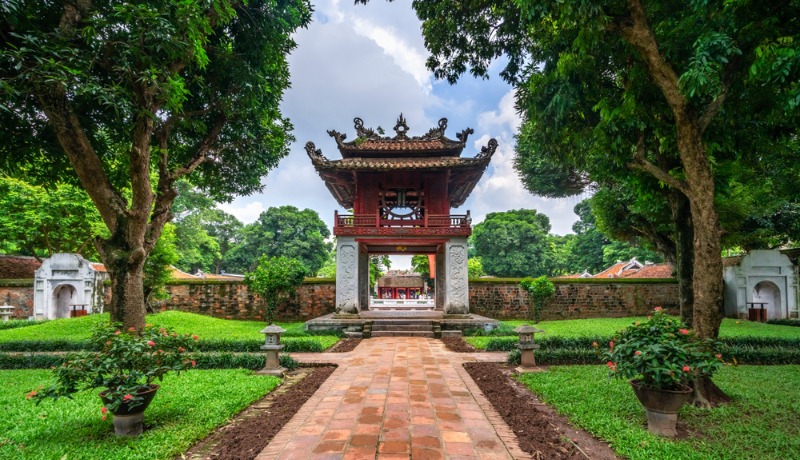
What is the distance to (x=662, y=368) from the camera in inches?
139

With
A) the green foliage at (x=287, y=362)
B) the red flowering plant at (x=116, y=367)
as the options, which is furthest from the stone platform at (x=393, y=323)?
the red flowering plant at (x=116, y=367)

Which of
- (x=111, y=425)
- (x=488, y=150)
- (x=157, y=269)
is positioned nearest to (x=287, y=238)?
(x=157, y=269)

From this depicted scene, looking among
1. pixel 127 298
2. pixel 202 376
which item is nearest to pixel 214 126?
pixel 127 298

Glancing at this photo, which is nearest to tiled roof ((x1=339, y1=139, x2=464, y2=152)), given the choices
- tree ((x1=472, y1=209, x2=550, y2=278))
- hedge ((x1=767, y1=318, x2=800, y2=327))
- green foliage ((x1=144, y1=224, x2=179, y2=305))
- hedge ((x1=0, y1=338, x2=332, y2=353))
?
green foliage ((x1=144, y1=224, x2=179, y2=305))

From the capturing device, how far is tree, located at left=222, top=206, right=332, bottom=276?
3160 centimetres

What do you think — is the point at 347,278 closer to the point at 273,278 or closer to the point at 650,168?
the point at 273,278

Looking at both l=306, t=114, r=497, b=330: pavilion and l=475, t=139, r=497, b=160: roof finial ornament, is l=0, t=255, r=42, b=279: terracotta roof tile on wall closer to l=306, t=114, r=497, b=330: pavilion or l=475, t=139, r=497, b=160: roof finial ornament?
l=306, t=114, r=497, b=330: pavilion

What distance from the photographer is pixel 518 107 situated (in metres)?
7.11

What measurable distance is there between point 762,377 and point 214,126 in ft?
38.3

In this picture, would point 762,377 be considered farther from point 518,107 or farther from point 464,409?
point 518,107

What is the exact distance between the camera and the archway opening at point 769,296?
14.7 m

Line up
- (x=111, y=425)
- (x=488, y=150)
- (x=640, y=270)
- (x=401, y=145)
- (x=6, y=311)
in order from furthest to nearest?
(x=640, y=270)
(x=6, y=311)
(x=401, y=145)
(x=488, y=150)
(x=111, y=425)

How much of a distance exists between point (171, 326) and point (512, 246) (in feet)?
87.3

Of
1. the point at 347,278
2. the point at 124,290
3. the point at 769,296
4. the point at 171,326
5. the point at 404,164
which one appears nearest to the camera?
the point at 124,290
